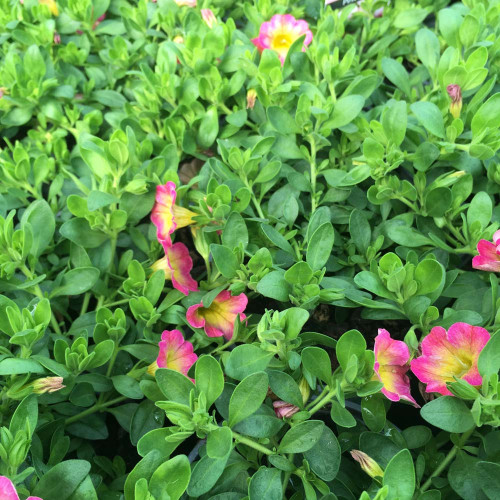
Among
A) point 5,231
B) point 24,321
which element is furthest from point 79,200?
point 24,321

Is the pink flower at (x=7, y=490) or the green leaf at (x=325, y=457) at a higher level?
the pink flower at (x=7, y=490)

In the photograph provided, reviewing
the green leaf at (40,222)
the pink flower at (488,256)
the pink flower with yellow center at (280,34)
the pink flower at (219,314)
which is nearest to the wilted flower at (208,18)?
the pink flower with yellow center at (280,34)

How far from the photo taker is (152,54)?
1.44m

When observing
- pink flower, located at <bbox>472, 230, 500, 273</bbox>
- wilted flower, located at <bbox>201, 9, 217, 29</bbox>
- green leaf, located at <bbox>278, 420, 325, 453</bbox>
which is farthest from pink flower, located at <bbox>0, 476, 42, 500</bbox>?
wilted flower, located at <bbox>201, 9, 217, 29</bbox>

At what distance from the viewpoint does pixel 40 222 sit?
3.38 feet

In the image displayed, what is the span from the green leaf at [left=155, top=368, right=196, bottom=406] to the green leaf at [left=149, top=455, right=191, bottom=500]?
0.31 feet

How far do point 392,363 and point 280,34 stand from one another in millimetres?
927

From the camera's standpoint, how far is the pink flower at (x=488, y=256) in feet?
2.87

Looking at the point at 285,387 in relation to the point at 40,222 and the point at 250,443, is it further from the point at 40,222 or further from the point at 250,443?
the point at 40,222

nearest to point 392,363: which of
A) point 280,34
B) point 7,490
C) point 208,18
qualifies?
point 7,490

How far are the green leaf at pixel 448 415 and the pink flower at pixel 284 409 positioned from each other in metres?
0.19

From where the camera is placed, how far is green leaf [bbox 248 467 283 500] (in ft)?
2.39

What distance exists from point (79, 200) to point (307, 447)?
63 centimetres

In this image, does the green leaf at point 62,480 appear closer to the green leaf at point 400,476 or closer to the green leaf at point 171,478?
the green leaf at point 171,478
